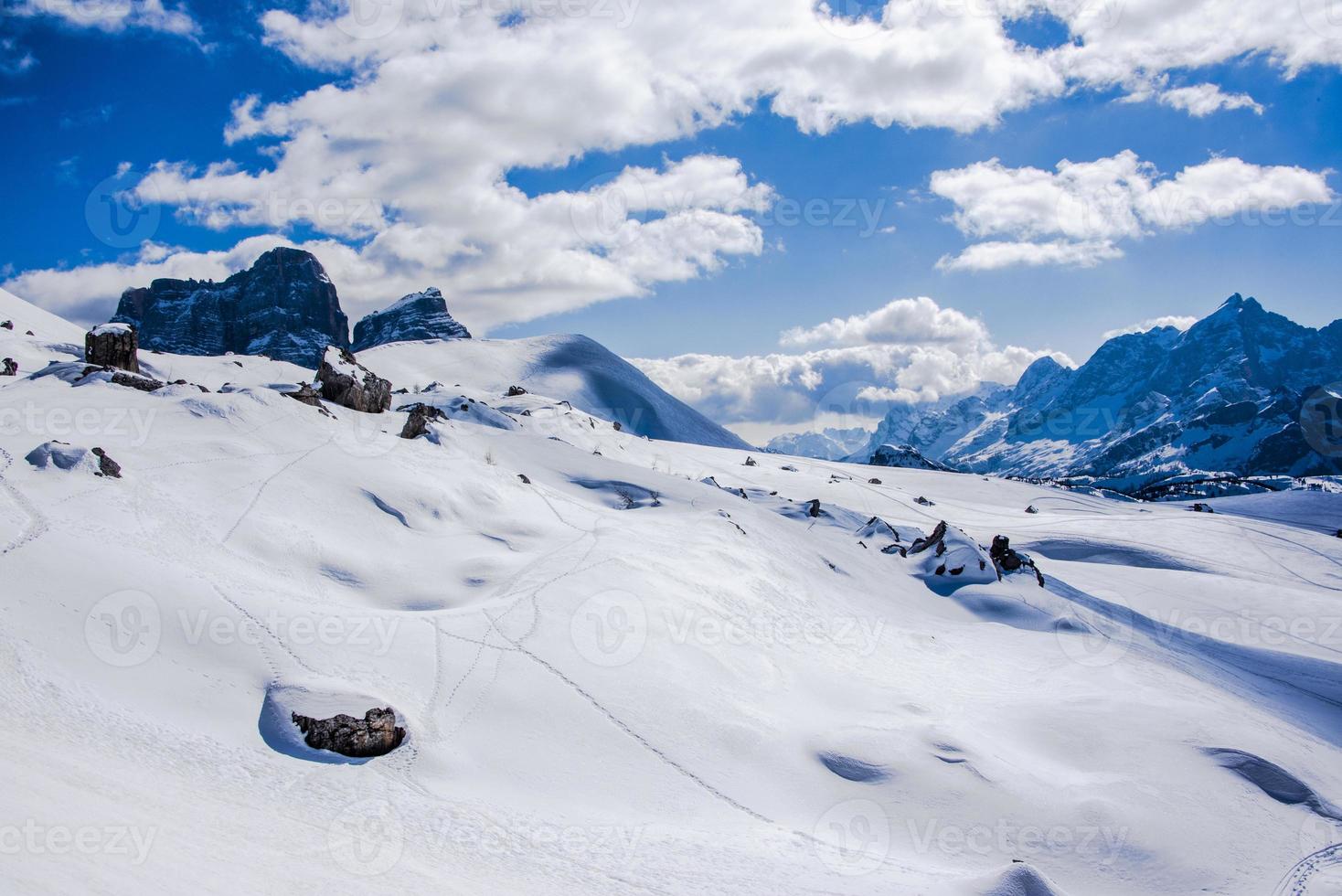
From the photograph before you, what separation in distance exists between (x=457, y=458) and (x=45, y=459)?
972 centimetres

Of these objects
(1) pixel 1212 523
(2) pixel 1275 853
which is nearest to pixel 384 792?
(2) pixel 1275 853

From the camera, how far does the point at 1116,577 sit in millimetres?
28531

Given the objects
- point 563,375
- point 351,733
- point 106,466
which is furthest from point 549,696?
point 563,375

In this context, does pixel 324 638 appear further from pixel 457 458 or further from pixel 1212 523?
pixel 1212 523

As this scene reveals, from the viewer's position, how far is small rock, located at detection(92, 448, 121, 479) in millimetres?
13211
